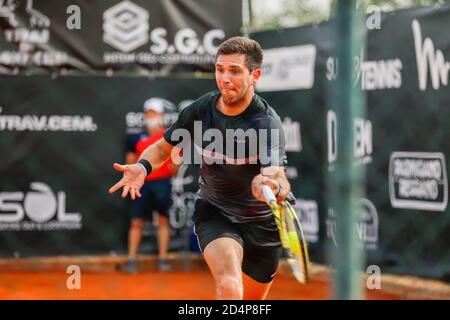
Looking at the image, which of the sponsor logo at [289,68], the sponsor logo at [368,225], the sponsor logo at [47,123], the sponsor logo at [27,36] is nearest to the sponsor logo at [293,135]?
the sponsor logo at [289,68]

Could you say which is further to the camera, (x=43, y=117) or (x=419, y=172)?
(x=43, y=117)

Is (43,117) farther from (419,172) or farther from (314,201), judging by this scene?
(419,172)

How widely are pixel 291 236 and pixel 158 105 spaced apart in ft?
17.2

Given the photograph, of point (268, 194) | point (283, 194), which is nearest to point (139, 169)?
point (283, 194)

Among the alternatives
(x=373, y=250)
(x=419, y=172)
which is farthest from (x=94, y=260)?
(x=419, y=172)

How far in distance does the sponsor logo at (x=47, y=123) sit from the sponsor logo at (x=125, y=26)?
887 mm

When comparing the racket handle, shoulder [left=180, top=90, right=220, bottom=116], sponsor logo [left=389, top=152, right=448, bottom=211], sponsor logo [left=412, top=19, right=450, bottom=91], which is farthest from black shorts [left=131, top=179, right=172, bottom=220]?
the racket handle

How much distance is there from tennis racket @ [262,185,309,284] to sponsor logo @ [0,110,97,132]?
17.1 feet

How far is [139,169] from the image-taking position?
13.0 ft

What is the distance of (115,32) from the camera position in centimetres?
830

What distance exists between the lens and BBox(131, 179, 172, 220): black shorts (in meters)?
8.19

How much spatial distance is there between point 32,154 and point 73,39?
131 centimetres

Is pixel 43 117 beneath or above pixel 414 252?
above

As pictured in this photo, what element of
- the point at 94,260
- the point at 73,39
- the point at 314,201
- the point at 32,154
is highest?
the point at 73,39
